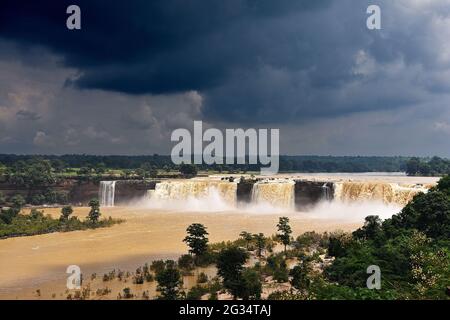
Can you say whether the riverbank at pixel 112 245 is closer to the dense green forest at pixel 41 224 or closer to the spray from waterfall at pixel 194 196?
the dense green forest at pixel 41 224

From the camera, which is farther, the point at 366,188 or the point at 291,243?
the point at 366,188

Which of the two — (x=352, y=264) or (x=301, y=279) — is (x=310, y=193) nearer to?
(x=352, y=264)

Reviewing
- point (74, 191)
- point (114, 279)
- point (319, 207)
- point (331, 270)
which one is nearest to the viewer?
point (331, 270)

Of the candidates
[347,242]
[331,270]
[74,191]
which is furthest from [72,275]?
[74,191]

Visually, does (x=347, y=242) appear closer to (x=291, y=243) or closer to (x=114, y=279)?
(x=291, y=243)

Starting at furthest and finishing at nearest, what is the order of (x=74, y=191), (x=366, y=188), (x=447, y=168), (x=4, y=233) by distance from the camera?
1. (x=447, y=168)
2. (x=74, y=191)
3. (x=366, y=188)
4. (x=4, y=233)
